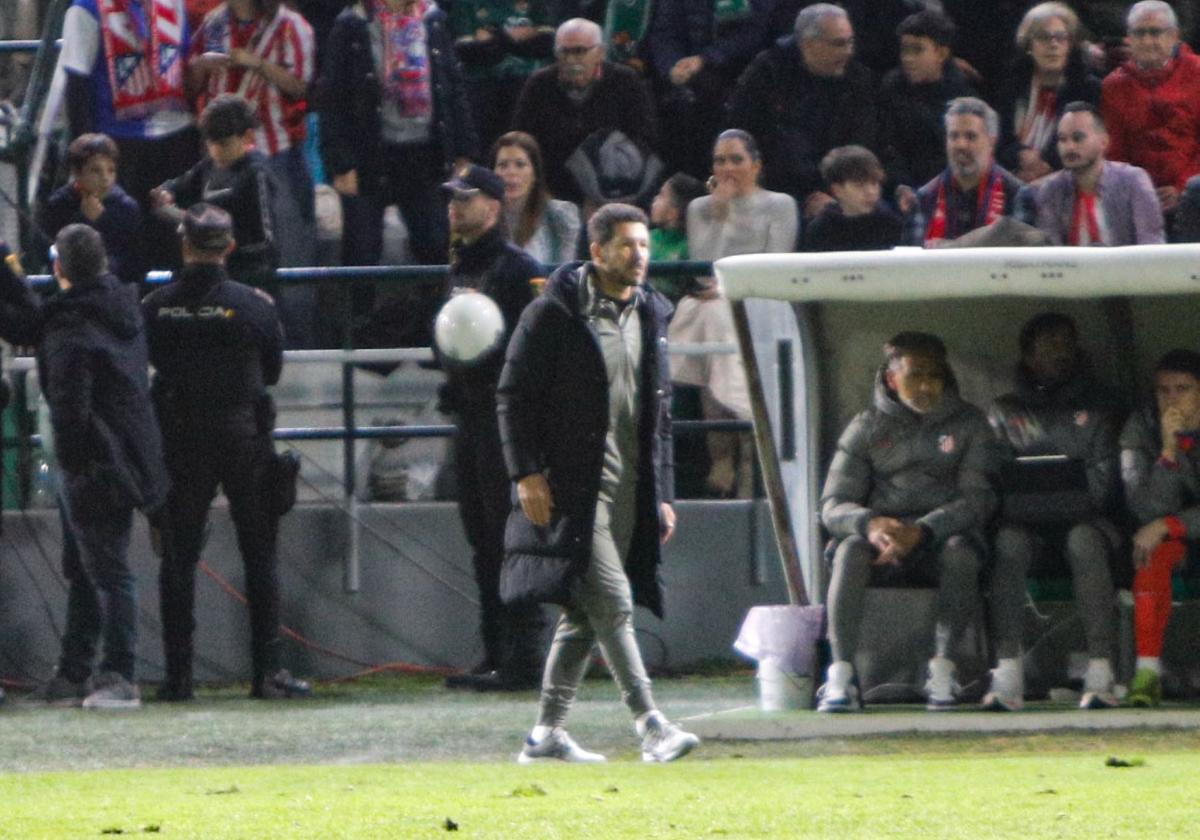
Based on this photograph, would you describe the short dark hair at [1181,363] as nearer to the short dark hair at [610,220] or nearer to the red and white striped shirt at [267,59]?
the short dark hair at [610,220]


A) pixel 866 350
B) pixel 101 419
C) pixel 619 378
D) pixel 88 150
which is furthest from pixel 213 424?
pixel 619 378

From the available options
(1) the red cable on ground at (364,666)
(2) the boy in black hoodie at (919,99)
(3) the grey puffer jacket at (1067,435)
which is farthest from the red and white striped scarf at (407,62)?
(3) the grey puffer jacket at (1067,435)

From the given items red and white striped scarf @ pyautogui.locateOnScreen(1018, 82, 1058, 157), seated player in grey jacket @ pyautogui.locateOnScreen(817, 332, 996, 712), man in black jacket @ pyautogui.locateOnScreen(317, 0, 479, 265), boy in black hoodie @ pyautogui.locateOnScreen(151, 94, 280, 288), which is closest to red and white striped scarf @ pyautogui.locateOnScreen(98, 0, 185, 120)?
man in black jacket @ pyautogui.locateOnScreen(317, 0, 479, 265)

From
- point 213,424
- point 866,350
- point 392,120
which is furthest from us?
point 392,120

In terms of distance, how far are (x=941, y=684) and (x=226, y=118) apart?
4078mm

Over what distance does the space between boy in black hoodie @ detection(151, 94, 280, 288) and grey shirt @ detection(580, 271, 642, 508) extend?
333cm

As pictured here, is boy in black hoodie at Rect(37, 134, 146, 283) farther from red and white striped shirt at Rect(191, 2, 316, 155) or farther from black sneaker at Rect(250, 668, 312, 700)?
black sneaker at Rect(250, 668, 312, 700)

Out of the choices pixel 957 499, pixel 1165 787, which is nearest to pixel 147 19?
pixel 957 499

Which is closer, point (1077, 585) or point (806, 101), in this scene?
point (1077, 585)

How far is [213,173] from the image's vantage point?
39.0 feet

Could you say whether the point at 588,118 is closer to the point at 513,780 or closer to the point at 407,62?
the point at 407,62

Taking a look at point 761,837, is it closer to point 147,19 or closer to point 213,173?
point 213,173

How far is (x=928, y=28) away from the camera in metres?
12.6

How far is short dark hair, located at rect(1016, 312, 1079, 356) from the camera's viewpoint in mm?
10000
